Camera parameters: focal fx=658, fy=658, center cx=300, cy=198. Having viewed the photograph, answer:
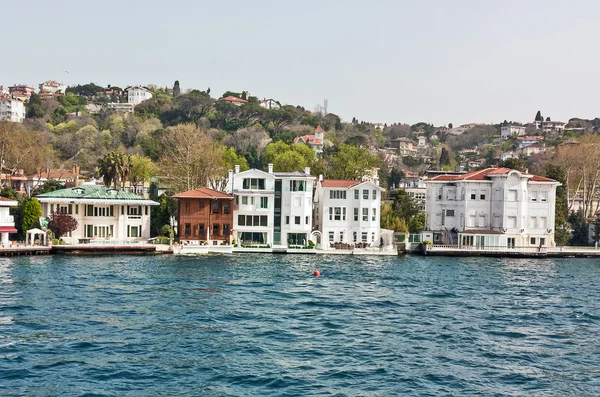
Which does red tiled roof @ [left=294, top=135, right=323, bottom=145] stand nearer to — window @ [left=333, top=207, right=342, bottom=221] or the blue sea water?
window @ [left=333, top=207, right=342, bottom=221]

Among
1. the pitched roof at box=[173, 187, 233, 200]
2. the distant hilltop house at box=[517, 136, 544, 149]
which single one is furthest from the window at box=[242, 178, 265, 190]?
the distant hilltop house at box=[517, 136, 544, 149]

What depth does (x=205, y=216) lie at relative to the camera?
68000 millimetres

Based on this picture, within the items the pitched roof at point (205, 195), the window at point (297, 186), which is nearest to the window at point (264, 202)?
the window at point (297, 186)

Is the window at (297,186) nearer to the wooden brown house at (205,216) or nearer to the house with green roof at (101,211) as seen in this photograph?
the wooden brown house at (205,216)

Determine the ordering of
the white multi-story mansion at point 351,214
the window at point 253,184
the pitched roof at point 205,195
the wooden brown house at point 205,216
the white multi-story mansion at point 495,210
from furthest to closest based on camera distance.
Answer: the white multi-story mansion at point 495,210 < the white multi-story mansion at point 351,214 < the window at point 253,184 < the wooden brown house at point 205,216 < the pitched roof at point 205,195

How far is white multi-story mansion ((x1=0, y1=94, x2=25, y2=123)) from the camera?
580 ft

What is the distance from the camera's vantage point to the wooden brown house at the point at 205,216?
67.6 meters

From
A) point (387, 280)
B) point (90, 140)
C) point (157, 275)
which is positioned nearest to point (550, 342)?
point (387, 280)

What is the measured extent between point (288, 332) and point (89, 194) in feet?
142

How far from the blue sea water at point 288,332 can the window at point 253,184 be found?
18.0 meters

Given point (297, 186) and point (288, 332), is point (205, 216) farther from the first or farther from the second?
point (288, 332)

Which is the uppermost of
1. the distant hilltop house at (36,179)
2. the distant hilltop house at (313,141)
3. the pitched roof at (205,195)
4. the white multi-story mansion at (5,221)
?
the distant hilltop house at (313,141)

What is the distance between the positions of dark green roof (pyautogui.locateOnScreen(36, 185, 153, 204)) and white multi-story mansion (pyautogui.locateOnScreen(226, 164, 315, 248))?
11.0 metres

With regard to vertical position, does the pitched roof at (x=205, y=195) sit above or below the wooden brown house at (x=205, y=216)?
above
